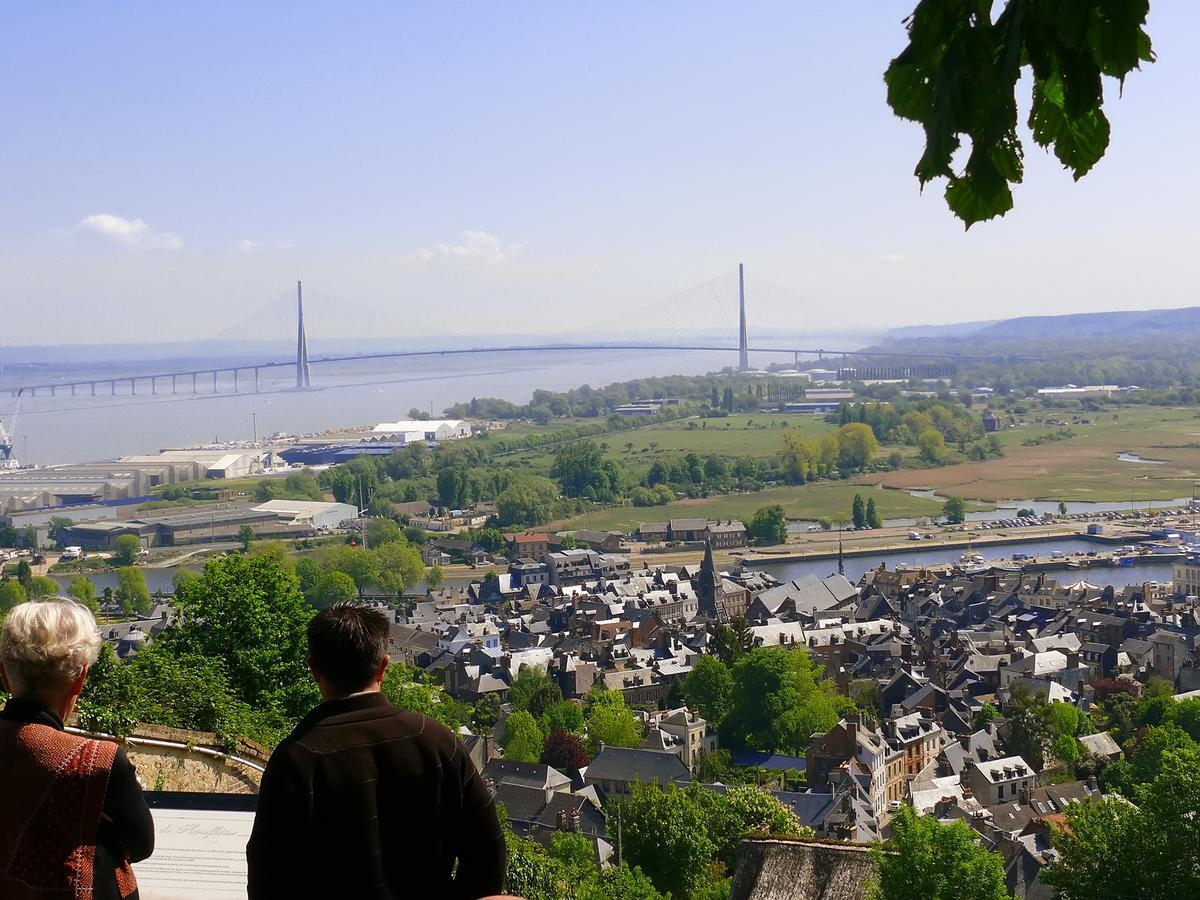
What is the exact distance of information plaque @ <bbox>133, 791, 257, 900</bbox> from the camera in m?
1.83

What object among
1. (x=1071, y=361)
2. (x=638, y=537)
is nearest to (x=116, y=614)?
(x=638, y=537)

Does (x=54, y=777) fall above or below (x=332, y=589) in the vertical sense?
above

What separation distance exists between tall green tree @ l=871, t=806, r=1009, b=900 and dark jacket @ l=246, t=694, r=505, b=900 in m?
3.73

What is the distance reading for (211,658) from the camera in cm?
424

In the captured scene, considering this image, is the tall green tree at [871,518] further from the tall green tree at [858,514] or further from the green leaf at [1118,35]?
the green leaf at [1118,35]

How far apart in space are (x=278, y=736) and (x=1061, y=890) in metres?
2.91

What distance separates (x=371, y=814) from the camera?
0.88 m

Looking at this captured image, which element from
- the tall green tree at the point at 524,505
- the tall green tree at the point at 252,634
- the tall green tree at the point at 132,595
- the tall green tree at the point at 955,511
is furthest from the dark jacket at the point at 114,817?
the tall green tree at the point at 955,511

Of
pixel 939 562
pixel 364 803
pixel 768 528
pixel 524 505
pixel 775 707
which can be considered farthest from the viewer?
pixel 524 505

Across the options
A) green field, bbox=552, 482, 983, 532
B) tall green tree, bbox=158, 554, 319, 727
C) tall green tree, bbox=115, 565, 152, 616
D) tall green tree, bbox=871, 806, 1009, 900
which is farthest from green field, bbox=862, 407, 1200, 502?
tall green tree, bbox=158, 554, 319, 727

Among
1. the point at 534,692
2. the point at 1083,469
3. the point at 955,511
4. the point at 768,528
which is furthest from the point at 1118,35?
the point at 1083,469

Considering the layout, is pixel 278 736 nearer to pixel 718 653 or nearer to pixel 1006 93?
pixel 1006 93

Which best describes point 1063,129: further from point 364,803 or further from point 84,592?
point 84,592

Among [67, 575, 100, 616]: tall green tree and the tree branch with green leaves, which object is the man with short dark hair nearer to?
the tree branch with green leaves
